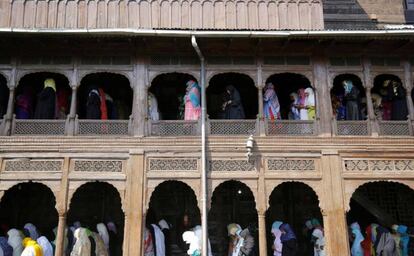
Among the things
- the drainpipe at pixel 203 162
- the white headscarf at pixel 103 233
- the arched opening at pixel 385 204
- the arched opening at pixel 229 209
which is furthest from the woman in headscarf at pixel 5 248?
the arched opening at pixel 385 204

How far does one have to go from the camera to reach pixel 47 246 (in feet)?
35.6

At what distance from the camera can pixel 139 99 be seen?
11664mm

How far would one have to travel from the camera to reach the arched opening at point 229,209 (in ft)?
43.8

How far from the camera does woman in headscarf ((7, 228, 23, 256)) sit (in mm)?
10820

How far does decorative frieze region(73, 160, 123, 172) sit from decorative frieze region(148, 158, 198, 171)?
82 cm

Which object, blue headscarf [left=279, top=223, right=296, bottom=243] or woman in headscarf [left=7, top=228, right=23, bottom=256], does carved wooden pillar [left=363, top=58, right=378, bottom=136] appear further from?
woman in headscarf [left=7, top=228, right=23, bottom=256]

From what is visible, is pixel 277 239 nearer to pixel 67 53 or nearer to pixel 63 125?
pixel 63 125

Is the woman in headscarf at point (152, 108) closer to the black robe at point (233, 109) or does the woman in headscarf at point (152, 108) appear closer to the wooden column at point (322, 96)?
the black robe at point (233, 109)

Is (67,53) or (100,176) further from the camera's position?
(67,53)

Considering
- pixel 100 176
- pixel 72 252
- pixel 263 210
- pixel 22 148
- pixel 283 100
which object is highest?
pixel 283 100

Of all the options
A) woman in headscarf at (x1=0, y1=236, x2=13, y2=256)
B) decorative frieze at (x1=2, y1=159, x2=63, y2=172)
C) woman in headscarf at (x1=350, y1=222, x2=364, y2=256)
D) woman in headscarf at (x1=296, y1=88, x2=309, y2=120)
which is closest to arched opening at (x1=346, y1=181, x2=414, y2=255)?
woman in headscarf at (x1=350, y1=222, x2=364, y2=256)

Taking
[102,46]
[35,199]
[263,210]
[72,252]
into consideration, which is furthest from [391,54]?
[35,199]

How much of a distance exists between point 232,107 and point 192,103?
43.3 inches

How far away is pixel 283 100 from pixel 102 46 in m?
5.77
